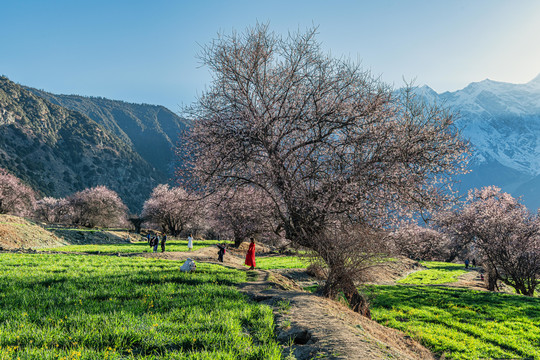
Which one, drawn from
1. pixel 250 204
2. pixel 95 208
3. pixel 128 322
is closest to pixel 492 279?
pixel 250 204

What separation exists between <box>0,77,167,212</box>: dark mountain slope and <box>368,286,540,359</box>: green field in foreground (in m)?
129

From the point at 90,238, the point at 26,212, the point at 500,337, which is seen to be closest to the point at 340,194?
the point at 500,337

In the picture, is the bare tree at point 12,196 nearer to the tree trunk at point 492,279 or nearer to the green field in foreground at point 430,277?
the green field in foreground at point 430,277

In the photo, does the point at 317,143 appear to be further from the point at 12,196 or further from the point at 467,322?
the point at 12,196

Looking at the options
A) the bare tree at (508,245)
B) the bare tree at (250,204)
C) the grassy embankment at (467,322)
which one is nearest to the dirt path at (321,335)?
the grassy embankment at (467,322)

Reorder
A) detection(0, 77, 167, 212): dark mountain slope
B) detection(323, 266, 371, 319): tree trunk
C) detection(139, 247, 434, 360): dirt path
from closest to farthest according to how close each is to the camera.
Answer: detection(139, 247, 434, 360): dirt path, detection(323, 266, 371, 319): tree trunk, detection(0, 77, 167, 212): dark mountain slope

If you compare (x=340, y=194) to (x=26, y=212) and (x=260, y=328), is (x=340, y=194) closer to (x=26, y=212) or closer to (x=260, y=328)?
(x=260, y=328)

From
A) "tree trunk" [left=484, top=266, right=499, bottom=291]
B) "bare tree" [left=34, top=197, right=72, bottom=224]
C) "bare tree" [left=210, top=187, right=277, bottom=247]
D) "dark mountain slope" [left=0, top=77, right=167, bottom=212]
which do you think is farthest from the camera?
"dark mountain slope" [left=0, top=77, right=167, bottom=212]

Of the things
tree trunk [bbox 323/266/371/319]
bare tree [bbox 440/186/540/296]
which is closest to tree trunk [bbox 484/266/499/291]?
bare tree [bbox 440/186/540/296]

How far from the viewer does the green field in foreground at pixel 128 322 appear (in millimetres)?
4340

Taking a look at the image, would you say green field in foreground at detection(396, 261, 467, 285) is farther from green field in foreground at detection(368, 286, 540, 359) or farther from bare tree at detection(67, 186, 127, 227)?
bare tree at detection(67, 186, 127, 227)

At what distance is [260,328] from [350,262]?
496 cm

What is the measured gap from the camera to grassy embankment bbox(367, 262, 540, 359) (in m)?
8.83

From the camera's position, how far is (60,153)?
148m
